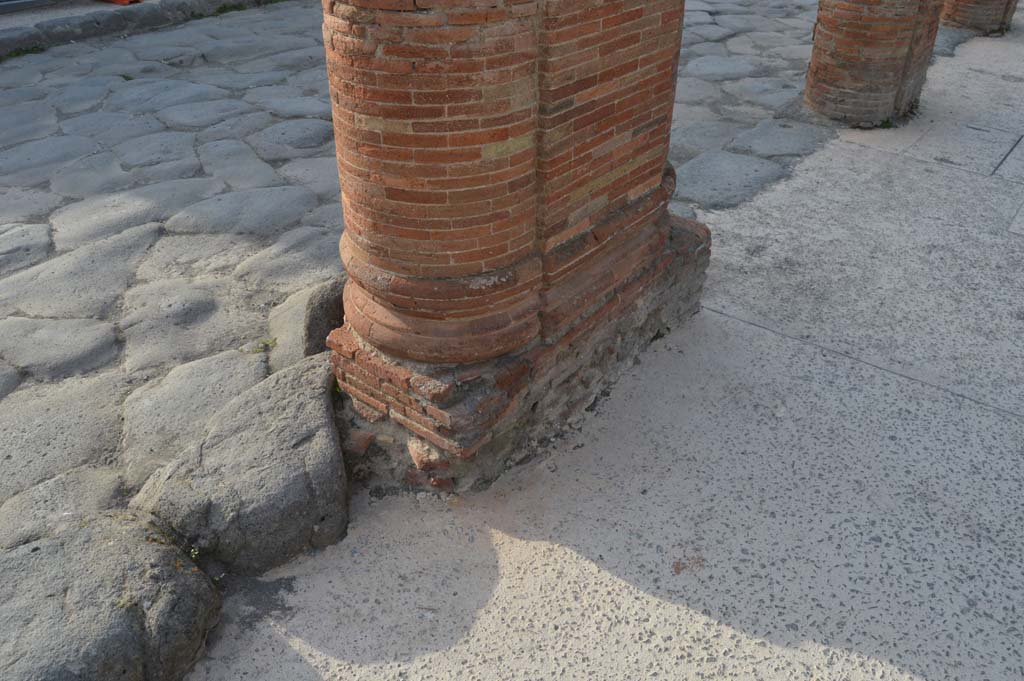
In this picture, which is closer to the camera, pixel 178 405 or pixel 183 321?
pixel 178 405

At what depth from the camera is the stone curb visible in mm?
7742

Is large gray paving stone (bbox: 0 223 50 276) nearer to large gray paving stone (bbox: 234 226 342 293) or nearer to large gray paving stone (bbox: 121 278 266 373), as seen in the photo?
large gray paving stone (bbox: 121 278 266 373)

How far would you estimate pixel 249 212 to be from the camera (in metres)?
4.63

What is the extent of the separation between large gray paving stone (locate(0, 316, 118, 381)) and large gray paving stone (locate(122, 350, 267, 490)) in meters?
0.39

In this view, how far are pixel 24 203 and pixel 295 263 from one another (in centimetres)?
196


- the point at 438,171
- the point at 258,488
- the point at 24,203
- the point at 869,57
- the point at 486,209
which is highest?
the point at 438,171

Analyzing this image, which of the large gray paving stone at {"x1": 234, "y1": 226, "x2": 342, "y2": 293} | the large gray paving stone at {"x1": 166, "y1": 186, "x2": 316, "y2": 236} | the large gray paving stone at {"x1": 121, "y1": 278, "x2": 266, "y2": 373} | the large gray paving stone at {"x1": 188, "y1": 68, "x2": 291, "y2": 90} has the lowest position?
the large gray paving stone at {"x1": 121, "y1": 278, "x2": 266, "y2": 373}

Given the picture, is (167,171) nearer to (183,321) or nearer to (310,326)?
(183,321)

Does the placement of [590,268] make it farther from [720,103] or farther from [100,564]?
[720,103]

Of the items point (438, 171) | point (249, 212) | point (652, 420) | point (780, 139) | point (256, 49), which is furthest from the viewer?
point (256, 49)

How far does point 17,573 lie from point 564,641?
5.07 ft

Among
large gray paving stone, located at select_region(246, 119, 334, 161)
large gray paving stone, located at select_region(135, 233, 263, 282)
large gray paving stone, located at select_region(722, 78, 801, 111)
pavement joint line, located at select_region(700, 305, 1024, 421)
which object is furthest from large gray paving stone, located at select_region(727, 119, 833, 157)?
large gray paving stone, located at select_region(135, 233, 263, 282)

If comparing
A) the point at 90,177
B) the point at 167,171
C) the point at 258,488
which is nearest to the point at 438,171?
the point at 258,488

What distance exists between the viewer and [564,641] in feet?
7.55
